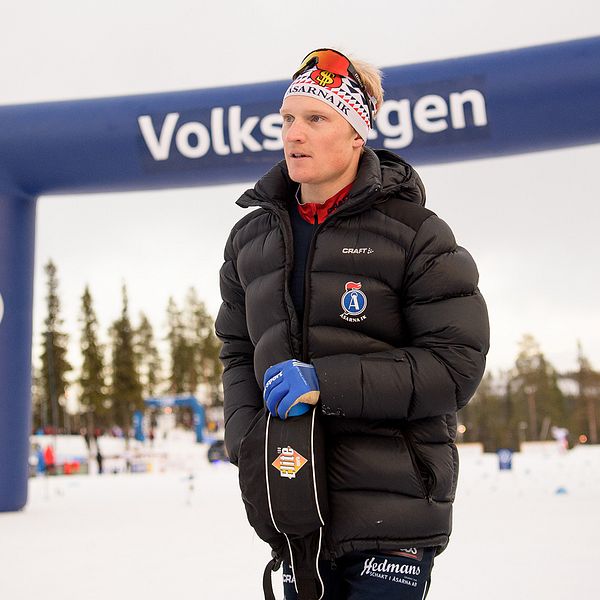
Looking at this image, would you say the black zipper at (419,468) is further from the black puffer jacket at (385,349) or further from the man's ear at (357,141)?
the man's ear at (357,141)

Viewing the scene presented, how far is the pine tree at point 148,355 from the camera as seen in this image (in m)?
45.8

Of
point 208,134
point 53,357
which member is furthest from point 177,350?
point 208,134

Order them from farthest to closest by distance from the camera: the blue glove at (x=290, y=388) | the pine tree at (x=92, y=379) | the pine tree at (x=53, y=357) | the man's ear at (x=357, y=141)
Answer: the pine tree at (x=92, y=379) < the pine tree at (x=53, y=357) < the man's ear at (x=357, y=141) < the blue glove at (x=290, y=388)

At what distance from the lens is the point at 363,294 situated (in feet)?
5.35

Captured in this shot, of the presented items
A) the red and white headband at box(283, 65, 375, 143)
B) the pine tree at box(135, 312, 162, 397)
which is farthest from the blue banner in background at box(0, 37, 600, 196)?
the pine tree at box(135, 312, 162, 397)

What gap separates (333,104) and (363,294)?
1.30ft

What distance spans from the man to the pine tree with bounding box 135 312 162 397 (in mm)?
44102

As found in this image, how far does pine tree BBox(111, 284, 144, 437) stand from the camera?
39.6 meters

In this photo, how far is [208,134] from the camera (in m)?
6.11

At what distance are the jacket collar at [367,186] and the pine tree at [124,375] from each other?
37569 millimetres

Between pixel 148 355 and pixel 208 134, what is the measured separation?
4183 cm

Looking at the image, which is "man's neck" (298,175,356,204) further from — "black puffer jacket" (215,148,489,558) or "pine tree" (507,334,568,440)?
"pine tree" (507,334,568,440)

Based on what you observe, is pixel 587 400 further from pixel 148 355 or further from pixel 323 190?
pixel 148 355

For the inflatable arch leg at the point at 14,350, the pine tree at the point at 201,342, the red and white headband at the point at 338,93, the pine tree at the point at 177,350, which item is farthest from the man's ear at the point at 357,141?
the pine tree at the point at 177,350
